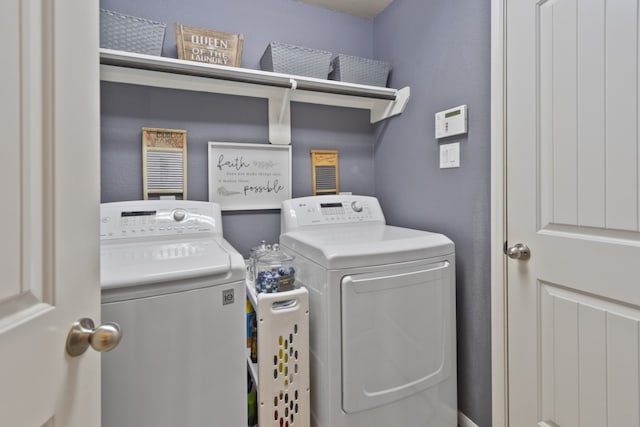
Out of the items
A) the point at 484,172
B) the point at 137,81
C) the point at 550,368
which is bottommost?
the point at 550,368

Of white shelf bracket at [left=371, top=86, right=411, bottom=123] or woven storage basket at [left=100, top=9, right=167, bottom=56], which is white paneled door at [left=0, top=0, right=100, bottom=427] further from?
white shelf bracket at [left=371, top=86, right=411, bottom=123]

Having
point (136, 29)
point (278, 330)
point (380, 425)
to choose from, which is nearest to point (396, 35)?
point (136, 29)

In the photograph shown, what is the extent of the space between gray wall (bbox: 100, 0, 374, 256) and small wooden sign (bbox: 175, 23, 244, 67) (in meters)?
0.26

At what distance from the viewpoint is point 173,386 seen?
3.42 ft

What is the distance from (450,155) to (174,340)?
1519mm

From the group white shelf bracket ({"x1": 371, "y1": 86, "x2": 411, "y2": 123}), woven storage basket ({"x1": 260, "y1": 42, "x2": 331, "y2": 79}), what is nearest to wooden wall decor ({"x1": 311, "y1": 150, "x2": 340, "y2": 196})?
white shelf bracket ({"x1": 371, "y1": 86, "x2": 411, "y2": 123})

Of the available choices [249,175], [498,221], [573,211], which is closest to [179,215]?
[249,175]

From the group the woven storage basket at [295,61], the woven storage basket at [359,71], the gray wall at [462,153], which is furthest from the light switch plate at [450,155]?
the woven storage basket at [295,61]

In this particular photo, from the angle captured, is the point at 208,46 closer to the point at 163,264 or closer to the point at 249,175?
the point at 249,175

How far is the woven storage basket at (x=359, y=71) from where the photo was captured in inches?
78.6

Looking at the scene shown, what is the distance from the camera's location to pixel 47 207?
495 millimetres

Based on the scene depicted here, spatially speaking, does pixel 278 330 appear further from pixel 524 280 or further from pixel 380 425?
pixel 524 280

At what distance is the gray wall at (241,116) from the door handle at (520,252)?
1209 mm

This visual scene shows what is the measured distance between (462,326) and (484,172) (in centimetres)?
79
